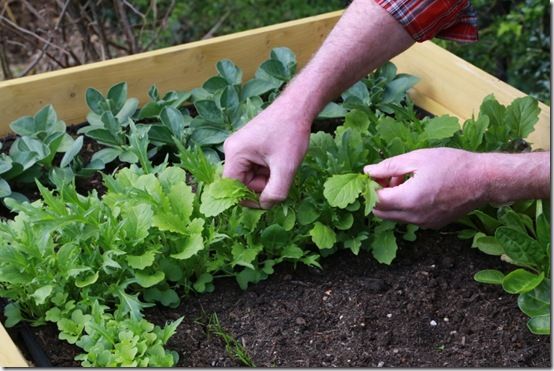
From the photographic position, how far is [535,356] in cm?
200

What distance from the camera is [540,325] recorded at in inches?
78.9

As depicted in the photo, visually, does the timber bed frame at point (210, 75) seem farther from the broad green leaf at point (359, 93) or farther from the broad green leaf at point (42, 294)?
the broad green leaf at point (42, 294)

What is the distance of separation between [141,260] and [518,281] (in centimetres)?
86

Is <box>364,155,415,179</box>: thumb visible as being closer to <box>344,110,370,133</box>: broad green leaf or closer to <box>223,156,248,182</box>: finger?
<box>223,156,248,182</box>: finger

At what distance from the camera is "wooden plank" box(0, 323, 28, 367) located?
6.13 feet

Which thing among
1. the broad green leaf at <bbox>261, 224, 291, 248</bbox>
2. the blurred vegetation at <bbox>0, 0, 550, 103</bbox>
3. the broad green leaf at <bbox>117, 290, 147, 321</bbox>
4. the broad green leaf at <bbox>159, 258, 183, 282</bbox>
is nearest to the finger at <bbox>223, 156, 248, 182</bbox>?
the broad green leaf at <bbox>261, 224, 291, 248</bbox>

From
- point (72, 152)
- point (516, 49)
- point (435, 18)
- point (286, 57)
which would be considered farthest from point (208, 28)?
point (435, 18)

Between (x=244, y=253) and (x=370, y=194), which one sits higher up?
(x=370, y=194)

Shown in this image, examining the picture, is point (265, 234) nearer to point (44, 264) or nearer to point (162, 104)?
point (44, 264)

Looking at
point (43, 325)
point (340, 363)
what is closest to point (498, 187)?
point (340, 363)

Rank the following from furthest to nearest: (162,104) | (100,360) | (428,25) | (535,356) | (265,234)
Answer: (162,104) → (428,25) → (265,234) → (535,356) → (100,360)

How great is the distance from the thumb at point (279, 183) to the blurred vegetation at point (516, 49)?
193cm

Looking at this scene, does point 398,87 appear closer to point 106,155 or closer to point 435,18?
point 435,18

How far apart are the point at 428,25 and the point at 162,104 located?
2.75 feet
